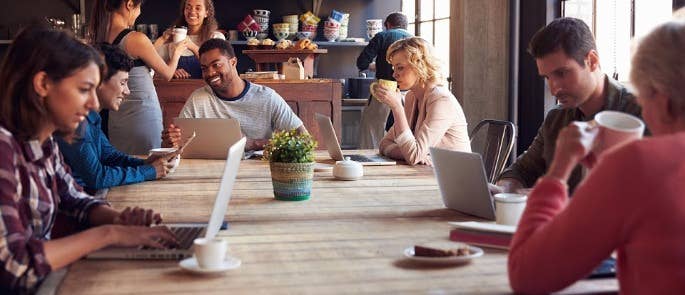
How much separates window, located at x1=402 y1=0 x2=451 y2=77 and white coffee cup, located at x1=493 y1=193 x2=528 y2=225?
379 cm

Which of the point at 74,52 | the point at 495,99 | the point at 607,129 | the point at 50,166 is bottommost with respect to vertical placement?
the point at 495,99

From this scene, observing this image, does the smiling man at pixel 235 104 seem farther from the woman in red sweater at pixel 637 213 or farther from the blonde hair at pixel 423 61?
the woman in red sweater at pixel 637 213

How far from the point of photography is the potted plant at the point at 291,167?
252cm

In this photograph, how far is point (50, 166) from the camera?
1929 millimetres

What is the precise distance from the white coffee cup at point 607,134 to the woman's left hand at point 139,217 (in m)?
1.00

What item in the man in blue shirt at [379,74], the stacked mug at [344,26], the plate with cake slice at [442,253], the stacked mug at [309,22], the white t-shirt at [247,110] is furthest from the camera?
the stacked mug at [344,26]

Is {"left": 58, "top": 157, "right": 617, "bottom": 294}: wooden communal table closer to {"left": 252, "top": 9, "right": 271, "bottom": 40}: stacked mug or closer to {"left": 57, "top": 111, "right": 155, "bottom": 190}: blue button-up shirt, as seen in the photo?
{"left": 57, "top": 111, "right": 155, "bottom": 190}: blue button-up shirt

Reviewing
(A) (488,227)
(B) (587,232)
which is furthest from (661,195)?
(A) (488,227)

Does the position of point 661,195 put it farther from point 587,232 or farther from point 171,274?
point 171,274

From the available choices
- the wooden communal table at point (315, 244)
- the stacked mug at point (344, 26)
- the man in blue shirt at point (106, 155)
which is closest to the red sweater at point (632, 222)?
the wooden communal table at point (315, 244)

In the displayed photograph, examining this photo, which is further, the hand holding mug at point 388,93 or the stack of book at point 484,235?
the hand holding mug at point 388,93

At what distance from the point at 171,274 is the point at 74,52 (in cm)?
52

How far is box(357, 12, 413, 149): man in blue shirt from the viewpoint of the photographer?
19.9 feet

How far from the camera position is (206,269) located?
160cm
